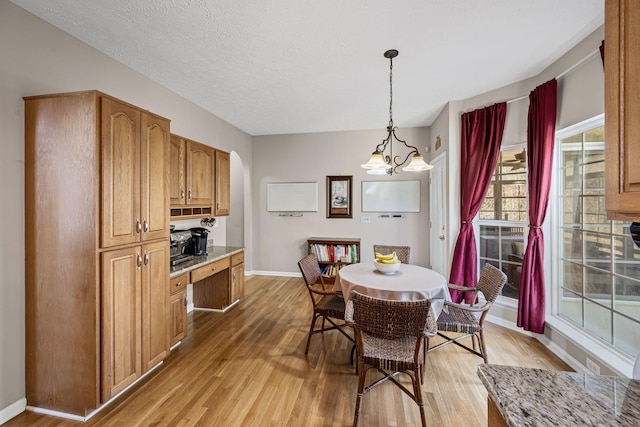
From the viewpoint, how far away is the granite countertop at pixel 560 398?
711 millimetres

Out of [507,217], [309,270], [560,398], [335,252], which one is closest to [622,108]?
[560,398]

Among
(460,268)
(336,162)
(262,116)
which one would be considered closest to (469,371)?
(460,268)

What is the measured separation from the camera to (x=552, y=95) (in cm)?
252

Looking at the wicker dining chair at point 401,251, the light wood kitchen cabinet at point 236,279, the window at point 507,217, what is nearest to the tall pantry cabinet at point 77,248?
the light wood kitchen cabinet at point 236,279

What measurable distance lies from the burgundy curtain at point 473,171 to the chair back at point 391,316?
2064mm

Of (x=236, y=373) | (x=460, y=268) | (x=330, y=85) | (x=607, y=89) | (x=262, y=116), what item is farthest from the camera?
(x=262, y=116)

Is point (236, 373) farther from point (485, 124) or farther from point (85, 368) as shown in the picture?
point (485, 124)

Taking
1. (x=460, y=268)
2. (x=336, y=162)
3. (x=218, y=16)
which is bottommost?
(x=460, y=268)

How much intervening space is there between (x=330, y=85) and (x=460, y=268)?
108 inches

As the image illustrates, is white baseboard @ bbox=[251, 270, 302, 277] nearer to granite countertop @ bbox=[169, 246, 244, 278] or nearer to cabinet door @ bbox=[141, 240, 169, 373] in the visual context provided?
granite countertop @ bbox=[169, 246, 244, 278]

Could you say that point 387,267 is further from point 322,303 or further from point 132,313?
point 132,313

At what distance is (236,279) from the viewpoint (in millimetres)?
3773

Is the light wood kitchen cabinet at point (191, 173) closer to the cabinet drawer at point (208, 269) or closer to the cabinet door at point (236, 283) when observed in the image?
the cabinet drawer at point (208, 269)

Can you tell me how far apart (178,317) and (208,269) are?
1.93 ft
